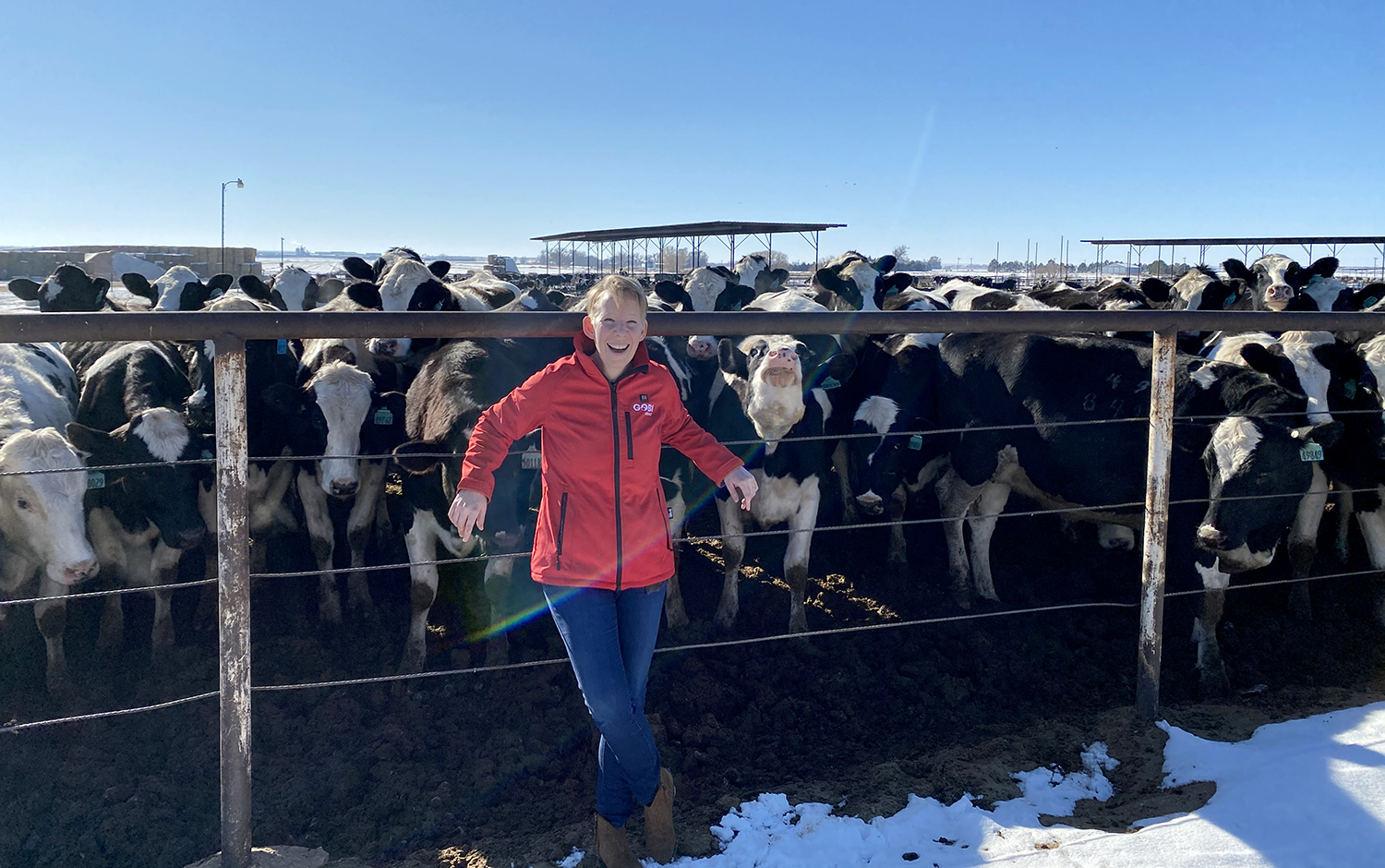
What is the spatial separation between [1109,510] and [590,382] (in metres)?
4.61

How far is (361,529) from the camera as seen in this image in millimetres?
6484

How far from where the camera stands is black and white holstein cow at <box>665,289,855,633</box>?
19.3ft

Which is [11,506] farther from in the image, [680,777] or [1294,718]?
[1294,718]

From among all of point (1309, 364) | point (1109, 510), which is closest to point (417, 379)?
point (1109, 510)

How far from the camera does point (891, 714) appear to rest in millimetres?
4676

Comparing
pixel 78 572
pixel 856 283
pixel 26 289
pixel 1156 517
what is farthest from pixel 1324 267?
pixel 26 289

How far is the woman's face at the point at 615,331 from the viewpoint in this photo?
9.59 feet

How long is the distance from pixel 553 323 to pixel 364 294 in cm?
573

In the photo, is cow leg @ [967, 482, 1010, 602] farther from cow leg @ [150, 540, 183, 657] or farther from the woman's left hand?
cow leg @ [150, 540, 183, 657]

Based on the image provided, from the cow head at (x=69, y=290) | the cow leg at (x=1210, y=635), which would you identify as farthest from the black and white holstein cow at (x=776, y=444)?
the cow head at (x=69, y=290)

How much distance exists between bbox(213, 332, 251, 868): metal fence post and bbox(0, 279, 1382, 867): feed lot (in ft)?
2.00


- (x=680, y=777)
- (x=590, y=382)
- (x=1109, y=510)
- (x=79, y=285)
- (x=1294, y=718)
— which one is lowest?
(x=680, y=777)

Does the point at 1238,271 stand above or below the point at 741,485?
above

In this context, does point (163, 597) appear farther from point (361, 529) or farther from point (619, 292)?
point (619, 292)
